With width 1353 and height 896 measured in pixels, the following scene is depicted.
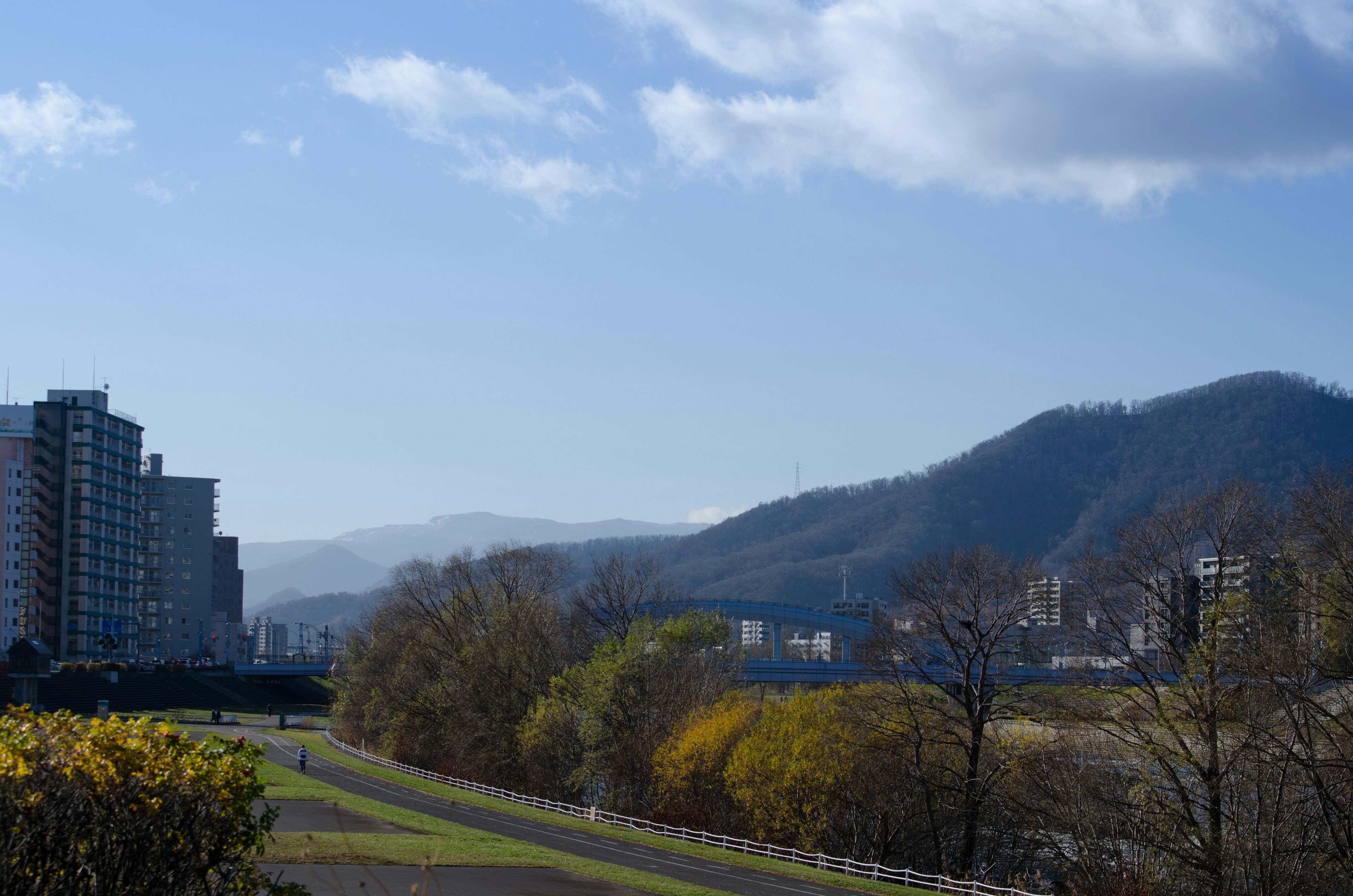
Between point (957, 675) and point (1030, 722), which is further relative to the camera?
point (957, 675)

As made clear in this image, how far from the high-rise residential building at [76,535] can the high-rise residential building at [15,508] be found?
0.60 meters

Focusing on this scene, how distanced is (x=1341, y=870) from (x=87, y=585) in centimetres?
16353

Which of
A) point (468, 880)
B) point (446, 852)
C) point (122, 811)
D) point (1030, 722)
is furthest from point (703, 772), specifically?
point (122, 811)

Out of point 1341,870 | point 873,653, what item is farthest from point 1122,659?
Result: point 873,653

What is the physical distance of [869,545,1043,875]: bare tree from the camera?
40719mm

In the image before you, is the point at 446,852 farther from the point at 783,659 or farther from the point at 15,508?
the point at 783,659

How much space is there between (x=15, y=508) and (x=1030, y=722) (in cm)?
14505

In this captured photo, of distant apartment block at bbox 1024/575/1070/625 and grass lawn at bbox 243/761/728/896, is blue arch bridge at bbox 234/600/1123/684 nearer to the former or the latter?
distant apartment block at bbox 1024/575/1070/625

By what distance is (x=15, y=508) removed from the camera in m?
145

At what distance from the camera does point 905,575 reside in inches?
1864

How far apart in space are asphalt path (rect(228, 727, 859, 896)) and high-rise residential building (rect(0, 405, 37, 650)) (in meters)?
98.9

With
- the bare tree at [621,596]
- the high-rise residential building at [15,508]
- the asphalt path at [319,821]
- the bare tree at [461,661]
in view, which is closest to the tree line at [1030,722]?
the bare tree at [461,661]

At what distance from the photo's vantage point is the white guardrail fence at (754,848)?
119 ft

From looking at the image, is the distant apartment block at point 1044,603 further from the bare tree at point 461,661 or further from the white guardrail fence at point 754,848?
the bare tree at point 461,661
